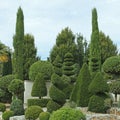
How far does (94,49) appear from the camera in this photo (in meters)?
23.1

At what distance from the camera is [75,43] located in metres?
31.6

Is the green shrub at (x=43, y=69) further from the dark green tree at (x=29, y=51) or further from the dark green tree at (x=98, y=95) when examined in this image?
the dark green tree at (x=98, y=95)

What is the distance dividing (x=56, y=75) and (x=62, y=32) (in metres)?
16.3

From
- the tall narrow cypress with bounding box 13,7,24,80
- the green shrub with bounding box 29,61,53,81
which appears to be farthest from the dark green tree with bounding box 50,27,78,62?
the green shrub with bounding box 29,61,53,81

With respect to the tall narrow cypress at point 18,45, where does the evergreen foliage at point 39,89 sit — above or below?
below

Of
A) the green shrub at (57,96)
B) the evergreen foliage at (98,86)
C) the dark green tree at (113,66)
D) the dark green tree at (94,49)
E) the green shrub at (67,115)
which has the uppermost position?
the dark green tree at (94,49)

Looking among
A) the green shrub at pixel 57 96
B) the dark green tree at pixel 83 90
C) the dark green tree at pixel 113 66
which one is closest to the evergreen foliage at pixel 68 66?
the dark green tree at pixel 113 66

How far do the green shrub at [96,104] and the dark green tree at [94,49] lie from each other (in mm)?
8145

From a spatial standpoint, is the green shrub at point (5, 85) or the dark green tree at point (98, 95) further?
the green shrub at point (5, 85)

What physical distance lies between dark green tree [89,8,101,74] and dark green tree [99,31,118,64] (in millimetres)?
7168

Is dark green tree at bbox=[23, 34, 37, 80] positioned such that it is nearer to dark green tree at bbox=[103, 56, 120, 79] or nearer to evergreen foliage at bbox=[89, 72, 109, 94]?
dark green tree at bbox=[103, 56, 120, 79]

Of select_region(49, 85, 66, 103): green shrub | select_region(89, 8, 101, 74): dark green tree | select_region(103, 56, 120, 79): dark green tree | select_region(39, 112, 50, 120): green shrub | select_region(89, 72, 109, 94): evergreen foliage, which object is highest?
select_region(89, 8, 101, 74): dark green tree

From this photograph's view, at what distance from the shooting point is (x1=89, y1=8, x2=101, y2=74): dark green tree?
22188 mm

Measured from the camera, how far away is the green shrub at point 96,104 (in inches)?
535
